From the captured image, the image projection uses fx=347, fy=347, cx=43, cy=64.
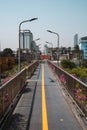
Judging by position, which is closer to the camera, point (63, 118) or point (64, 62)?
point (63, 118)

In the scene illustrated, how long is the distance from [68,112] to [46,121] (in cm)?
191

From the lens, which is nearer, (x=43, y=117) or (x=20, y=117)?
(x=20, y=117)

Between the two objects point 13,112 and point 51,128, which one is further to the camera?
point 13,112

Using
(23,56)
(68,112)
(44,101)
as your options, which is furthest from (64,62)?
(23,56)

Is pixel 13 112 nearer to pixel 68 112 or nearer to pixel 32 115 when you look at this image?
pixel 32 115

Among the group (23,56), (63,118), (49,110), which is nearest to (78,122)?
(63,118)

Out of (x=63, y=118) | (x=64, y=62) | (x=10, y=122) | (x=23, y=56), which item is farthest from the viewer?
(x=23, y=56)

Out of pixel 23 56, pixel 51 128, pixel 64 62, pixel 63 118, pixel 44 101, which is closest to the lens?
pixel 51 128

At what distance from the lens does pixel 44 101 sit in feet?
53.4

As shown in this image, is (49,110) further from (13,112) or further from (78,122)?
(78,122)

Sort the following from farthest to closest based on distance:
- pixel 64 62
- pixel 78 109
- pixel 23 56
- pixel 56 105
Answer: pixel 23 56, pixel 64 62, pixel 56 105, pixel 78 109

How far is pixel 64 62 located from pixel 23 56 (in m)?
52.7

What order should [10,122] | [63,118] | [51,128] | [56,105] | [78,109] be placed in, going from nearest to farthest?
[51,128] → [10,122] → [63,118] → [78,109] → [56,105]

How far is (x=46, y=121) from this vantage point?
36.9 feet
